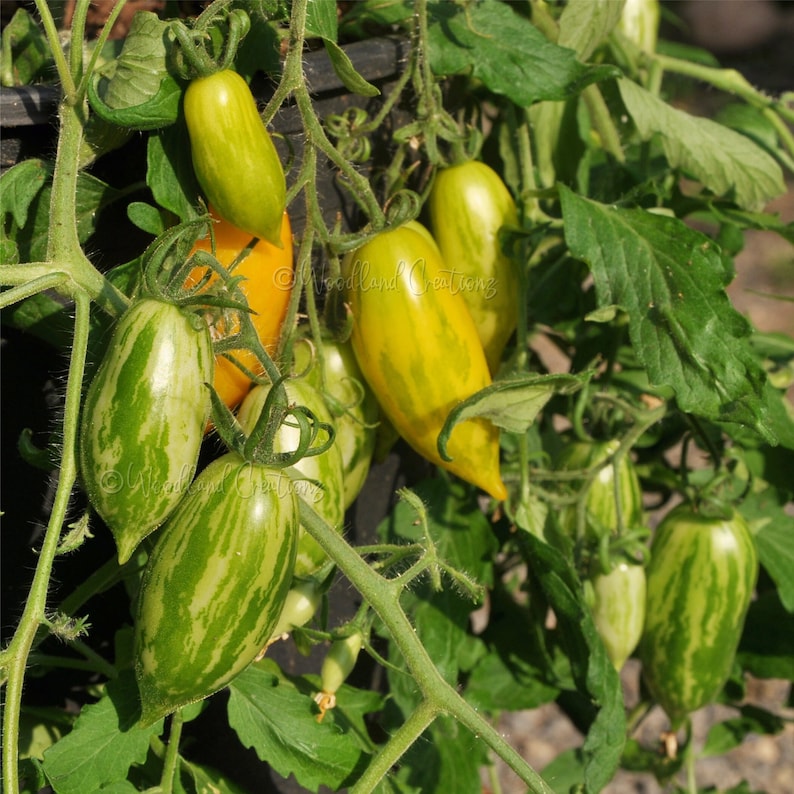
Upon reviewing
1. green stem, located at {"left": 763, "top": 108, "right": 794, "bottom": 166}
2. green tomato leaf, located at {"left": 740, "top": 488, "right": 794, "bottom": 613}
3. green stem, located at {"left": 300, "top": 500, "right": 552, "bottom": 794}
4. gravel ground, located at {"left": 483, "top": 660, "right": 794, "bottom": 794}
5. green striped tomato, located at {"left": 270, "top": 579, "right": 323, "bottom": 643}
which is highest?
green stem, located at {"left": 763, "top": 108, "right": 794, "bottom": 166}

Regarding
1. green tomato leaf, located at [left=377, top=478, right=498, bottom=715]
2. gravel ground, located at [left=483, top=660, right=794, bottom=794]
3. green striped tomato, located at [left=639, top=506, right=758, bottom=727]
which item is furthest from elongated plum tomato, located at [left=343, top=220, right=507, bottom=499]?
gravel ground, located at [left=483, top=660, right=794, bottom=794]

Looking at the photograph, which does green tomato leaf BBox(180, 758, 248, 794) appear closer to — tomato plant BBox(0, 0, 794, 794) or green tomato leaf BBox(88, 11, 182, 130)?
tomato plant BBox(0, 0, 794, 794)

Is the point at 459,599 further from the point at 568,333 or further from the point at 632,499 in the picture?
the point at 568,333

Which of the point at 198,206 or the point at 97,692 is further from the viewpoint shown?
the point at 97,692

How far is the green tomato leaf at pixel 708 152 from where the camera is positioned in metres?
0.85

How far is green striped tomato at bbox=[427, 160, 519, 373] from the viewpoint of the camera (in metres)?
0.74

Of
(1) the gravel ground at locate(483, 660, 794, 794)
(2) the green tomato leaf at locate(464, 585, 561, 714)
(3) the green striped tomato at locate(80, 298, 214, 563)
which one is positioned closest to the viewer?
(3) the green striped tomato at locate(80, 298, 214, 563)

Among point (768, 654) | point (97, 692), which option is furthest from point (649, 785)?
point (97, 692)

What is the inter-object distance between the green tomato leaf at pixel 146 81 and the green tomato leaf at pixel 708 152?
402 mm

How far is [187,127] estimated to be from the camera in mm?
610

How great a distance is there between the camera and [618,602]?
0.82 m

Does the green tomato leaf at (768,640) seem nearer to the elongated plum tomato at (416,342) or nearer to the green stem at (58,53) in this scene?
the elongated plum tomato at (416,342)

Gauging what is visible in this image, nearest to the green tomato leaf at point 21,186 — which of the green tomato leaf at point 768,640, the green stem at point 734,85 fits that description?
the green stem at point 734,85

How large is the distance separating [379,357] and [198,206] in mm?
152
